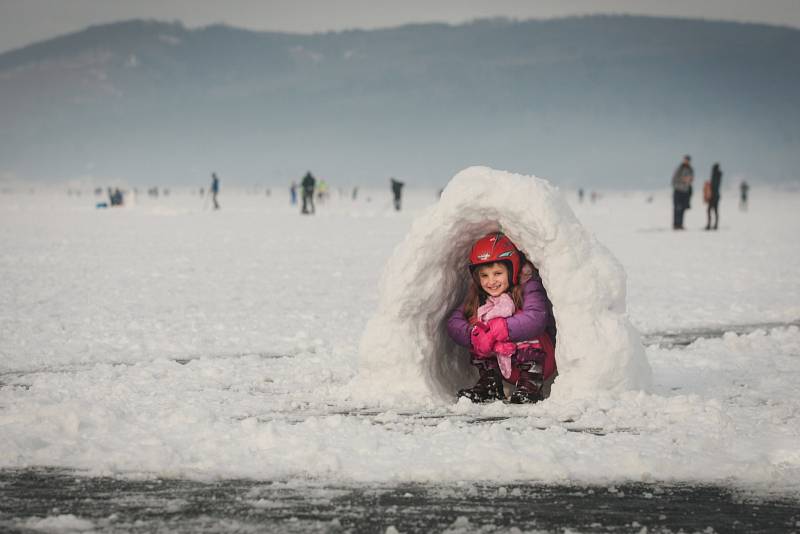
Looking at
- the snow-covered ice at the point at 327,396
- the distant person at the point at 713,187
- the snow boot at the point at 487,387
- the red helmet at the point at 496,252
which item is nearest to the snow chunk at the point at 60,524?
the snow-covered ice at the point at 327,396

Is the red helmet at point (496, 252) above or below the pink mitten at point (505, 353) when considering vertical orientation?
above

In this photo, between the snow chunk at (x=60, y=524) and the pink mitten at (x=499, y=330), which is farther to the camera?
the pink mitten at (x=499, y=330)

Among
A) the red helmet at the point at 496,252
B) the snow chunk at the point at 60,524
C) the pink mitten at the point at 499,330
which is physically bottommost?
the snow chunk at the point at 60,524

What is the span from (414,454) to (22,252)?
15.1 m

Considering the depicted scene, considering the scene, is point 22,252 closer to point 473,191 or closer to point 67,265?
point 67,265

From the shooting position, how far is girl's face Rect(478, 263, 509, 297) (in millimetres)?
6375

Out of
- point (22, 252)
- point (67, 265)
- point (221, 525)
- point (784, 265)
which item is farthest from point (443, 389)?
point (22, 252)

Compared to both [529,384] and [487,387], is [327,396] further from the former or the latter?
[529,384]

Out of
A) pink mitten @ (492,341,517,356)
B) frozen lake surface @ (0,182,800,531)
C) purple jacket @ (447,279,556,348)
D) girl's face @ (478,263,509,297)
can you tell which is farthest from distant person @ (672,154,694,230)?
pink mitten @ (492,341,517,356)

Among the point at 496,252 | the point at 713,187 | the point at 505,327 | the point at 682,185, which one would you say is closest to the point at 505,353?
the point at 505,327

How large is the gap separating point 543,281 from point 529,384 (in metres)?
0.66

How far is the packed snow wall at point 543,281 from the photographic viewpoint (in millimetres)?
5906

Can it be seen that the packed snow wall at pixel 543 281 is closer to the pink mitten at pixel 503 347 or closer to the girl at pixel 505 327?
the girl at pixel 505 327

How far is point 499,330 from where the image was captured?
5992mm
